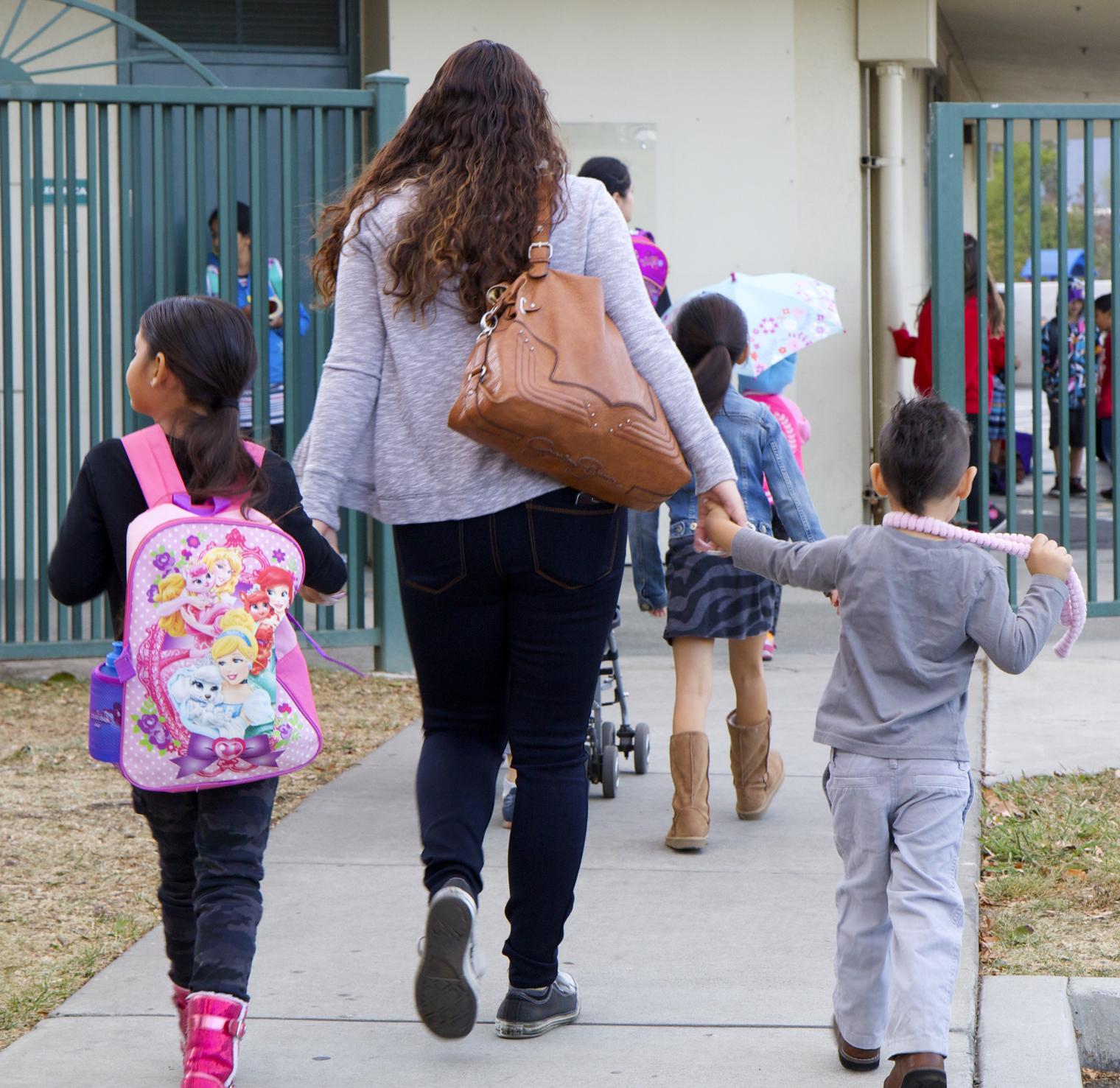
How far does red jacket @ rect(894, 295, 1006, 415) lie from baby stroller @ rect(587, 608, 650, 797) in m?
2.66

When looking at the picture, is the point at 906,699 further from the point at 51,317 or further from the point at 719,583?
the point at 51,317

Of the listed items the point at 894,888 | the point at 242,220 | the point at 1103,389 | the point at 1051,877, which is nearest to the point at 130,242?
the point at 242,220

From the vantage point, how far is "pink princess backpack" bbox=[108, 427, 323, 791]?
9.37ft

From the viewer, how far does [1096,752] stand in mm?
5719

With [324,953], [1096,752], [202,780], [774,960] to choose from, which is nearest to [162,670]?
[202,780]

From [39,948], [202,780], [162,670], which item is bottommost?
[39,948]

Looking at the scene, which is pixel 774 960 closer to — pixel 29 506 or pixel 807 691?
pixel 807 691

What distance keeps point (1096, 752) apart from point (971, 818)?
1.10m

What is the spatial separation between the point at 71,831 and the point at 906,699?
291 centimetres

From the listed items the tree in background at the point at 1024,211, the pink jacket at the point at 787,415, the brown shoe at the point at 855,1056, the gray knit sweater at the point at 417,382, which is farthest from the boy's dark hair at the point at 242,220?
the tree in background at the point at 1024,211

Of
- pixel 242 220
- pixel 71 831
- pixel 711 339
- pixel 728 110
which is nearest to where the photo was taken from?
pixel 711 339

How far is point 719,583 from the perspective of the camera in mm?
4684

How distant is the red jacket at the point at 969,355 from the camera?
7.60 meters

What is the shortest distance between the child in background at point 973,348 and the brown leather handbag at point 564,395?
4258mm
